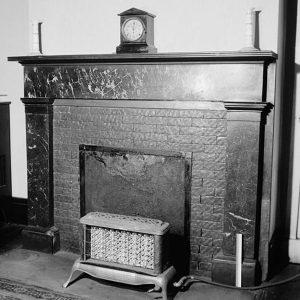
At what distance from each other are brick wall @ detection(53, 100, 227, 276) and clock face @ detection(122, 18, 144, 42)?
1.56ft

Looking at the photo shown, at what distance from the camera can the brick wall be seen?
10.7 feet

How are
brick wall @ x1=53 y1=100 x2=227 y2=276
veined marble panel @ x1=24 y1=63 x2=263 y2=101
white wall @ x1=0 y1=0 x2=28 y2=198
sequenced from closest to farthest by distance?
1. veined marble panel @ x1=24 y1=63 x2=263 y2=101
2. brick wall @ x1=53 y1=100 x2=227 y2=276
3. white wall @ x1=0 y1=0 x2=28 y2=198

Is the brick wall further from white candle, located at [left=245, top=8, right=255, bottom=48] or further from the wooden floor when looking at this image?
white candle, located at [left=245, top=8, right=255, bottom=48]

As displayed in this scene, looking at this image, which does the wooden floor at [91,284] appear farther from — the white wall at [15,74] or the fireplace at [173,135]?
the white wall at [15,74]

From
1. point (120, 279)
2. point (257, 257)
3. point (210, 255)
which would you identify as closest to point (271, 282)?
point (257, 257)

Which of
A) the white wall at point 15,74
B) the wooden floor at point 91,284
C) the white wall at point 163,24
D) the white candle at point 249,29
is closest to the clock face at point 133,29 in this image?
the white wall at point 163,24

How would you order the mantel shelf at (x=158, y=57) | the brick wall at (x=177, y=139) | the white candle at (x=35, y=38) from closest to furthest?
the mantel shelf at (x=158, y=57) → the brick wall at (x=177, y=139) → the white candle at (x=35, y=38)

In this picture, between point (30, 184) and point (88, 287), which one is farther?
point (30, 184)

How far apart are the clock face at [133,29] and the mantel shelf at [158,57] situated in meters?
0.16

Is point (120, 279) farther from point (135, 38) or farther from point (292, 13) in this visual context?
point (292, 13)

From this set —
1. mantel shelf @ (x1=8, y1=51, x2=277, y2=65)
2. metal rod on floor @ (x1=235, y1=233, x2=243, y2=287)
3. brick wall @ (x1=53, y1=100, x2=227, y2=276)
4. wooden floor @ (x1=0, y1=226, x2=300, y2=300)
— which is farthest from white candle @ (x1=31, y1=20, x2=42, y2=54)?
metal rod on floor @ (x1=235, y1=233, x2=243, y2=287)

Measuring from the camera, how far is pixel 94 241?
10.6ft

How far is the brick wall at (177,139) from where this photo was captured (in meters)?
3.25

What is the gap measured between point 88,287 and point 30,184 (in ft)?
3.56
